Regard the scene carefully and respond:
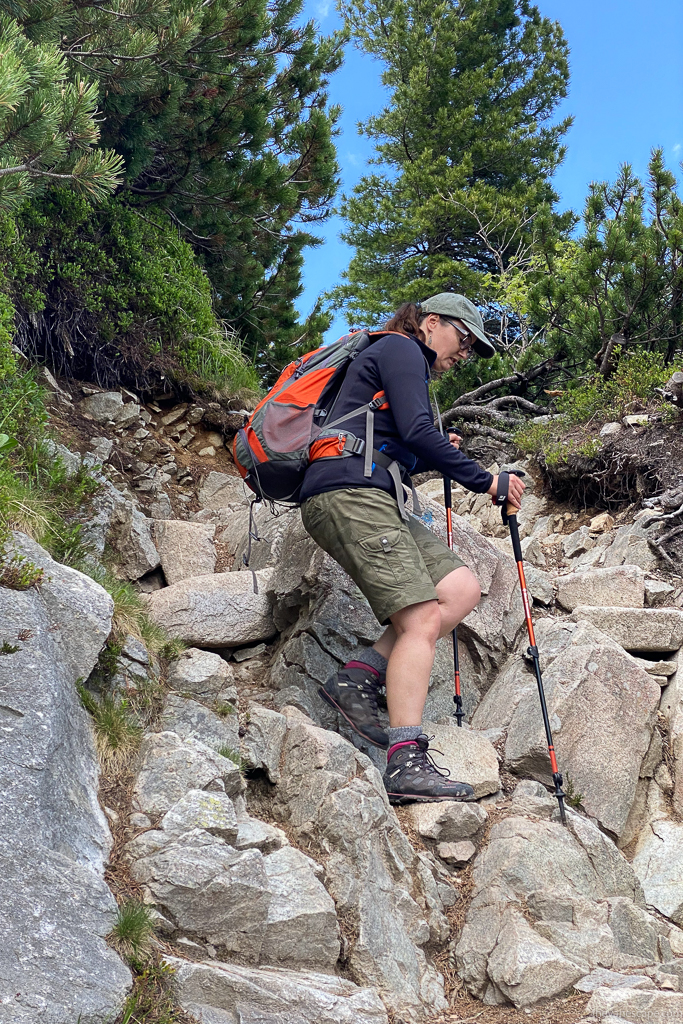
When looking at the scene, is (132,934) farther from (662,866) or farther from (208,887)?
(662,866)

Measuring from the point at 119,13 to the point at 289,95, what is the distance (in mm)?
4685

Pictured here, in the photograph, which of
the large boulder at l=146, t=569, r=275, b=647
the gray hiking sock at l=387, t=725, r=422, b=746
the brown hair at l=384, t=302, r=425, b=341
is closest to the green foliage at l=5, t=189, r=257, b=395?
the large boulder at l=146, t=569, r=275, b=647

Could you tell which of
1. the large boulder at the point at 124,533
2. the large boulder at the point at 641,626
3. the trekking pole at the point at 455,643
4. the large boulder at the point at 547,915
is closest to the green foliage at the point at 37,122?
the large boulder at the point at 124,533

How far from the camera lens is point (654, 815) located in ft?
20.2

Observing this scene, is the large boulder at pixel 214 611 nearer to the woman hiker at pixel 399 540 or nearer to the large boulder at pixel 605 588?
the woman hiker at pixel 399 540

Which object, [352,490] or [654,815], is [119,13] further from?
[654,815]

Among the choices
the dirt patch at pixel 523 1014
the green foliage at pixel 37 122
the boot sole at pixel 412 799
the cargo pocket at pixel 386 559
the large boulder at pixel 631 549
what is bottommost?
the dirt patch at pixel 523 1014

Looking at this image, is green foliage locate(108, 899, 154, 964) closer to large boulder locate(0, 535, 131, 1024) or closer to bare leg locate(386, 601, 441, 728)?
large boulder locate(0, 535, 131, 1024)

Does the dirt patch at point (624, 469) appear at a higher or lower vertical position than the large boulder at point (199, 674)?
higher

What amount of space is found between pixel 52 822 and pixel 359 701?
2237 millimetres

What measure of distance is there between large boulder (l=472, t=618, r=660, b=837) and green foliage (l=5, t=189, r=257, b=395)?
5.89 meters

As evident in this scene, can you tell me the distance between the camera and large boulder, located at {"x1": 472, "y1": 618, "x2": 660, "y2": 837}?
594 centimetres

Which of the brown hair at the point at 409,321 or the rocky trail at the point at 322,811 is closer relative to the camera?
the rocky trail at the point at 322,811

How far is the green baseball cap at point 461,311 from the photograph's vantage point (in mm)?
5555
